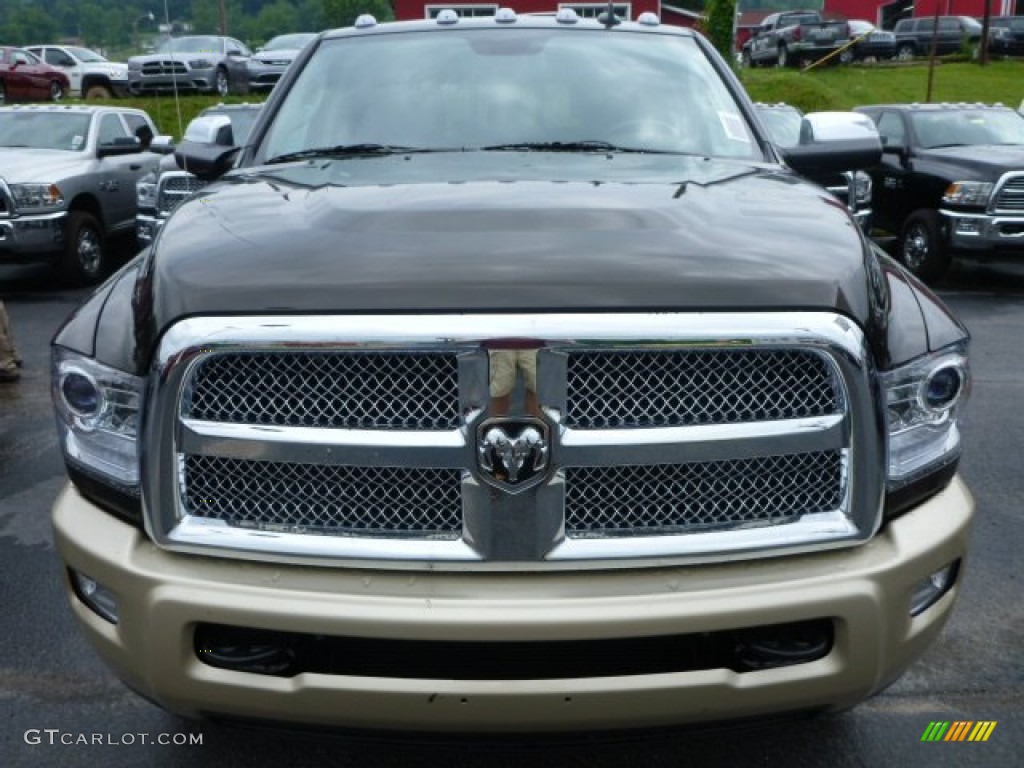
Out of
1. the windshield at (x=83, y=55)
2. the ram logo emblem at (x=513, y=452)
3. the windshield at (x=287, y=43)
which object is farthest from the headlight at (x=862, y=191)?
the windshield at (x=83, y=55)

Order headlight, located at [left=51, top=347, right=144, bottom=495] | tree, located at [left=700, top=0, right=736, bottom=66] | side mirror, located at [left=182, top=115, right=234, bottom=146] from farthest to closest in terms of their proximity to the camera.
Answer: tree, located at [left=700, top=0, right=736, bottom=66] < side mirror, located at [left=182, top=115, right=234, bottom=146] < headlight, located at [left=51, top=347, right=144, bottom=495]

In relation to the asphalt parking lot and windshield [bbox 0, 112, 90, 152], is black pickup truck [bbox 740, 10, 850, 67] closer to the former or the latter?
windshield [bbox 0, 112, 90, 152]

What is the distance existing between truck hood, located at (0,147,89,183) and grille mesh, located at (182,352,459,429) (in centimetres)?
958

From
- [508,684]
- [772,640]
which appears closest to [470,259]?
[508,684]

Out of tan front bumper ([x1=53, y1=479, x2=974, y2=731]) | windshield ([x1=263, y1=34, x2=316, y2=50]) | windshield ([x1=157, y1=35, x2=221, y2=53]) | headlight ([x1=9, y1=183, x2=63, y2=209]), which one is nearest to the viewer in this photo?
tan front bumper ([x1=53, y1=479, x2=974, y2=731])

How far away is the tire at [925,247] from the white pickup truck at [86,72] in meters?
24.1

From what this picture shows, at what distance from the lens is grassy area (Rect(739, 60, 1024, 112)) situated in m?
24.9

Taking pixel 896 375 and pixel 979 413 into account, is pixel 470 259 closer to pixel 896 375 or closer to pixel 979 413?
pixel 896 375

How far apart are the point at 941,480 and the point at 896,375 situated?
31 cm

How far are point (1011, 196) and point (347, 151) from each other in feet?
29.7

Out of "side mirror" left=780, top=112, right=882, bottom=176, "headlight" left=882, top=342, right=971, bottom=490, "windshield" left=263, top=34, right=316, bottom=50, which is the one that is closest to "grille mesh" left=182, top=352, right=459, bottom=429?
"headlight" left=882, top=342, right=971, bottom=490

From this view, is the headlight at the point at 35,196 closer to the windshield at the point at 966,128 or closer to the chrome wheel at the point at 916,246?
the chrome wheel at the point at 916,246

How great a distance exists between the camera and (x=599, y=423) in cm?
206

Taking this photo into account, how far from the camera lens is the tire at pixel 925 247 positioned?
10977mm
